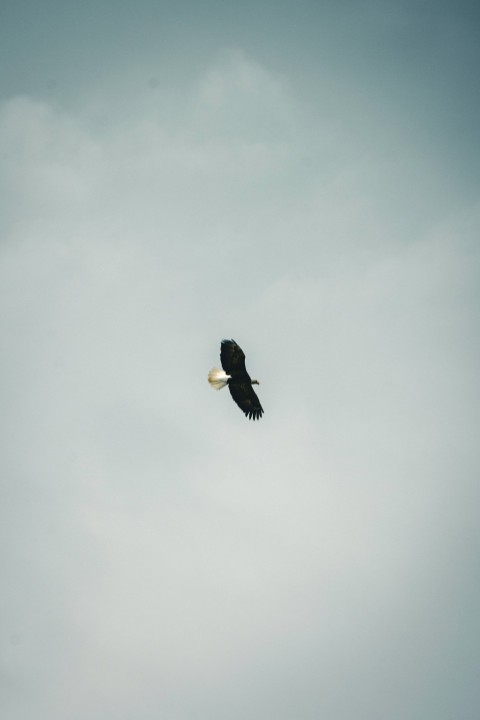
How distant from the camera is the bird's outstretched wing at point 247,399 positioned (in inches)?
1008

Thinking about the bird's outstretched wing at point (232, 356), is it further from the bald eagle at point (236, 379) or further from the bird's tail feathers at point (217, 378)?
the bird's tail feathers at point (217, 378)

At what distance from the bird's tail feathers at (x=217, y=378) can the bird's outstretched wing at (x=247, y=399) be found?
38cm

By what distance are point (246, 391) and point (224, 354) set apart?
214 centimetres

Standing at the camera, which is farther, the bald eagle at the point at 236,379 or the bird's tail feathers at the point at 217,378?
the bird's tail feathers at the point at 217,378

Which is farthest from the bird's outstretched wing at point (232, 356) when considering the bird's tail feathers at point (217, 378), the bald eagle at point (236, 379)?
the bird's tail feathers at point (217, 378)

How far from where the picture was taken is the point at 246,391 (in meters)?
25.8

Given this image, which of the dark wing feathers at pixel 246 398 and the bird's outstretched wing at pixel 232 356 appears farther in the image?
the dark wing feathers at pixel 246 398

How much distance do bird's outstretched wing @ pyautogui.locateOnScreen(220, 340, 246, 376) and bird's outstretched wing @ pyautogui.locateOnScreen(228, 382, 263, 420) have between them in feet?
3.34

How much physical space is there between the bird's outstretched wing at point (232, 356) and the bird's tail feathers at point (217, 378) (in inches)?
19.5

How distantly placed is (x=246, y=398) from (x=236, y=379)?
117 centimetres

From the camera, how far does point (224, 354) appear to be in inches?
965

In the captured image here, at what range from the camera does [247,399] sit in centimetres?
2602

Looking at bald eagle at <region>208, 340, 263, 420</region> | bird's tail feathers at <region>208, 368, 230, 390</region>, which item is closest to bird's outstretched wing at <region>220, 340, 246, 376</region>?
bald eagle at <region>208, 340, 263, 420</region>

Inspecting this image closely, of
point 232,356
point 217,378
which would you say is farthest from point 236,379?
point 232,356
